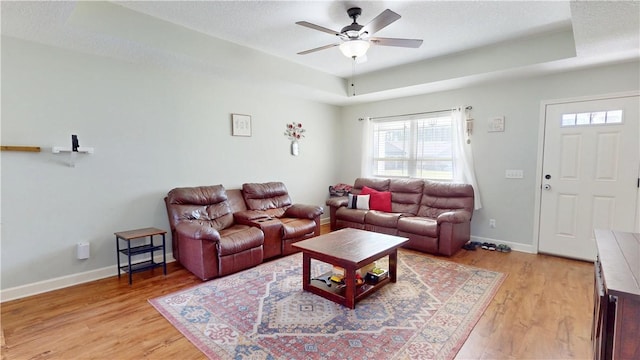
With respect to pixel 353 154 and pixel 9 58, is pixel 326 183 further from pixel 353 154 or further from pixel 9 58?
pixel 9 58

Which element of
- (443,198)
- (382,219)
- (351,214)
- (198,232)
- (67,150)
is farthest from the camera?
(351,214)

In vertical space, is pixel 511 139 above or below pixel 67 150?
above

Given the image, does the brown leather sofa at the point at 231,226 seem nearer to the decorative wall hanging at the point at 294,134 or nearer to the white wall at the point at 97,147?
the white wall at the point at 97,147

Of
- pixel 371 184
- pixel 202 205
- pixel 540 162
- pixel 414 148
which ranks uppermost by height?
pixel 414 148

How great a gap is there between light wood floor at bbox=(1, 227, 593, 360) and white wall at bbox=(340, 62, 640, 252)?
1.05m

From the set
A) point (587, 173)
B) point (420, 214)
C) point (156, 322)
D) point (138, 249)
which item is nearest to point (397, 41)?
point (420, 214)

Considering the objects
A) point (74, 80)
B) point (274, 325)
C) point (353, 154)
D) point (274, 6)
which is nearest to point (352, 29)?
point (274, 6)

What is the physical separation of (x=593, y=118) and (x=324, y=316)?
12.9 ft

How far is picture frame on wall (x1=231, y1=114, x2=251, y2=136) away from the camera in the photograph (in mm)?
4418

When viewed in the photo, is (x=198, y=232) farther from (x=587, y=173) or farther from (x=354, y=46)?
(x=587, y=173)

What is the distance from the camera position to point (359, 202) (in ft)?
→ 16.2

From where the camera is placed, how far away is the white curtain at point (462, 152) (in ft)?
14.8

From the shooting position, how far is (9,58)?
2693mm

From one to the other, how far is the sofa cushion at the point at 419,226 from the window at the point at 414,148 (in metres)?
1.12
